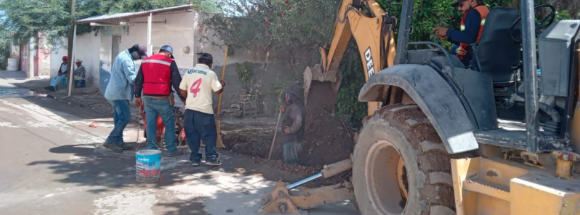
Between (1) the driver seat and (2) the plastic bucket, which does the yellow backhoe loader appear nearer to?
(1) the driver seat

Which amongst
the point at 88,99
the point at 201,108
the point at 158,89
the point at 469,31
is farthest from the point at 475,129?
the point at 88,99


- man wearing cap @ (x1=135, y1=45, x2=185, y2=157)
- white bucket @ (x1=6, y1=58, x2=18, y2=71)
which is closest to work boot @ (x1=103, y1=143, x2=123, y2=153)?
man wearing cap @ (x1=135, y1=45, x2=185, y2=157)

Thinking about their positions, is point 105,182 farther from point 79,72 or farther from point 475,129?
point 79,72

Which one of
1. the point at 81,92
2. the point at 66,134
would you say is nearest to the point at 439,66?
the point at 66,134

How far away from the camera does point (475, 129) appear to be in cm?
323

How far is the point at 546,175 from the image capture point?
2793 millimetres

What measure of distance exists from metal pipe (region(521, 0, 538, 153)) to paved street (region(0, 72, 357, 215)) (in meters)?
2.44

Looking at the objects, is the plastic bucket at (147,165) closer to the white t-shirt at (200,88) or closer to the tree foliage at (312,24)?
the white t-shirt at (200,88)

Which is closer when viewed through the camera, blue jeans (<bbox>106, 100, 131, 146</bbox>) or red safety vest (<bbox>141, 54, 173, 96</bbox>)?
red safety vest (<bbox>141, 54, 173, 96</bbox>)

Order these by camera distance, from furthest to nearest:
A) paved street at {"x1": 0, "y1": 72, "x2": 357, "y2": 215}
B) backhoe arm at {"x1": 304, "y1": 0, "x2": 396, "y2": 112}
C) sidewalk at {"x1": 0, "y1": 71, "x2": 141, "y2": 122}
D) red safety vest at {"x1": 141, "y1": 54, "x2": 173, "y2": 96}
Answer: sidewalk at {"x1": 0, "y1": 71, "x2": 141, "y2": 122}, red safety vest at {"x1": 141, "y1": 54, "x2": 173, "y2": 96}, paved street at {"x1": 0, "y1": 72, "x2": 357, "y2": 215}, backhoe arm at {"x1": 304, "y1": 0, "x2": 396, "y2": 112}

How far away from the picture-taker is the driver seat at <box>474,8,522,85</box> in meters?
3.65

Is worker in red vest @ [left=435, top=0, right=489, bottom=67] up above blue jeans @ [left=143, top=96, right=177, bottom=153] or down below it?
above

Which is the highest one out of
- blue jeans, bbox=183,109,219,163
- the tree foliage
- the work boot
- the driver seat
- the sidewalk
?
the tree foliage

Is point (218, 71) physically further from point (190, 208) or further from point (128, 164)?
point (190, 208)
